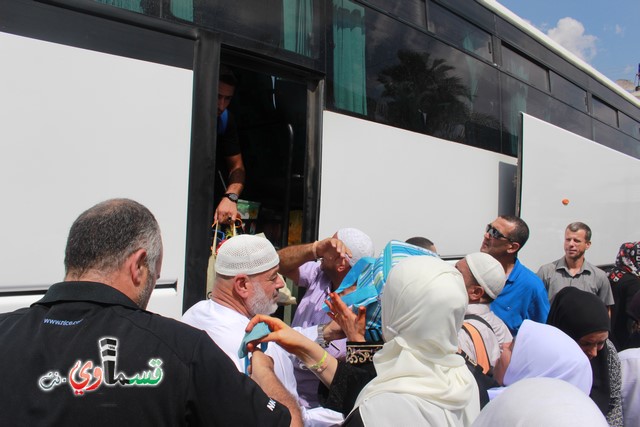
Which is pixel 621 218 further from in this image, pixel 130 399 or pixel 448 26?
pixel 130 399

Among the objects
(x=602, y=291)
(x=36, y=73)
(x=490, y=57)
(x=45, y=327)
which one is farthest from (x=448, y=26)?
(x=45, y=327)

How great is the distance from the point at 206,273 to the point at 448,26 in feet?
10.6

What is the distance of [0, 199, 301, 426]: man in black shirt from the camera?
1.12 meters

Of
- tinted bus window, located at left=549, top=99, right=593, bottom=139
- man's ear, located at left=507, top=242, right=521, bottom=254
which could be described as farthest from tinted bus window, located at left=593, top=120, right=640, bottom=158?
man's ear, located at left=507, top=242, right=521, bottom=254

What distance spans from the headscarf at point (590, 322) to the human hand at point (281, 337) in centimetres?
143

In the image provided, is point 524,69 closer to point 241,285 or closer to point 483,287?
point 483,287

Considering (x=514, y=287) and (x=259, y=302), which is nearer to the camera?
(x=259, y=302)

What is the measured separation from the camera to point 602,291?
4480 mm

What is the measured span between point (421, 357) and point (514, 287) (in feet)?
7.79

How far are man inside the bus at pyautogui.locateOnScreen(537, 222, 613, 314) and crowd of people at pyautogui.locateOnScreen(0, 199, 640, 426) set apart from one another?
194cm

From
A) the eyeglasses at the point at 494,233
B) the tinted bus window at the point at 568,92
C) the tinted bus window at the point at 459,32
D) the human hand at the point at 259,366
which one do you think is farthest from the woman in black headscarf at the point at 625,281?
the human hand at the point at 259,366

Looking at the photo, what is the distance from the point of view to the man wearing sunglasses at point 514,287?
3.64 meters

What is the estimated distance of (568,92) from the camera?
6.38 meters

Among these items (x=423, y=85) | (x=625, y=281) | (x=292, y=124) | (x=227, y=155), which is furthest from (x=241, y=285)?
(x=625, y=281)
